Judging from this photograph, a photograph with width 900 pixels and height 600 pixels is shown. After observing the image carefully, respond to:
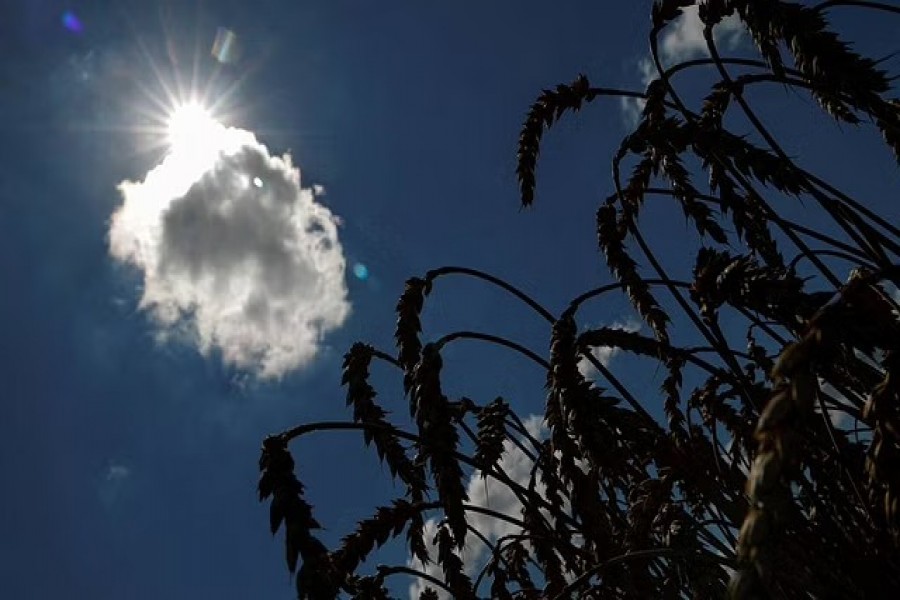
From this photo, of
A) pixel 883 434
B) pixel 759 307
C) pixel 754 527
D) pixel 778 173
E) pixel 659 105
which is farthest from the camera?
pixel 659 105

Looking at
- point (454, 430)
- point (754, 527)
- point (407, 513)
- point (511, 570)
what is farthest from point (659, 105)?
point (754, 527)

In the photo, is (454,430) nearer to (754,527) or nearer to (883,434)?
(883,434)

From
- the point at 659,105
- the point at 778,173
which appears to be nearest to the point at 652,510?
the point at 778,173

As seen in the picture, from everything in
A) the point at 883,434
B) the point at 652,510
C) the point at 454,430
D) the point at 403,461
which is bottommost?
the point at 883,434

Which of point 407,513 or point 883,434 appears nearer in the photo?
point 883,434

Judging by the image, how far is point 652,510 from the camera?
2.75 metres

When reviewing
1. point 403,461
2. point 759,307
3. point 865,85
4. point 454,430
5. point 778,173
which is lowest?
point 759,307

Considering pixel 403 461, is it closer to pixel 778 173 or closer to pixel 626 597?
pixel 626 597

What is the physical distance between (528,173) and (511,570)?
2104 mm

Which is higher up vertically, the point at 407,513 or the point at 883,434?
the point at 407,513

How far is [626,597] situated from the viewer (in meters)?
2.92

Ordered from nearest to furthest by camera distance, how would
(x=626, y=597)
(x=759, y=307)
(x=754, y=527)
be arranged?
1. (x=754, y=527)
2. (x=759, y=307)
3. (x=626, y=597)

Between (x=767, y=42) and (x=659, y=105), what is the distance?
1221 mm

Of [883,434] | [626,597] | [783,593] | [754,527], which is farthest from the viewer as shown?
[626,597]
